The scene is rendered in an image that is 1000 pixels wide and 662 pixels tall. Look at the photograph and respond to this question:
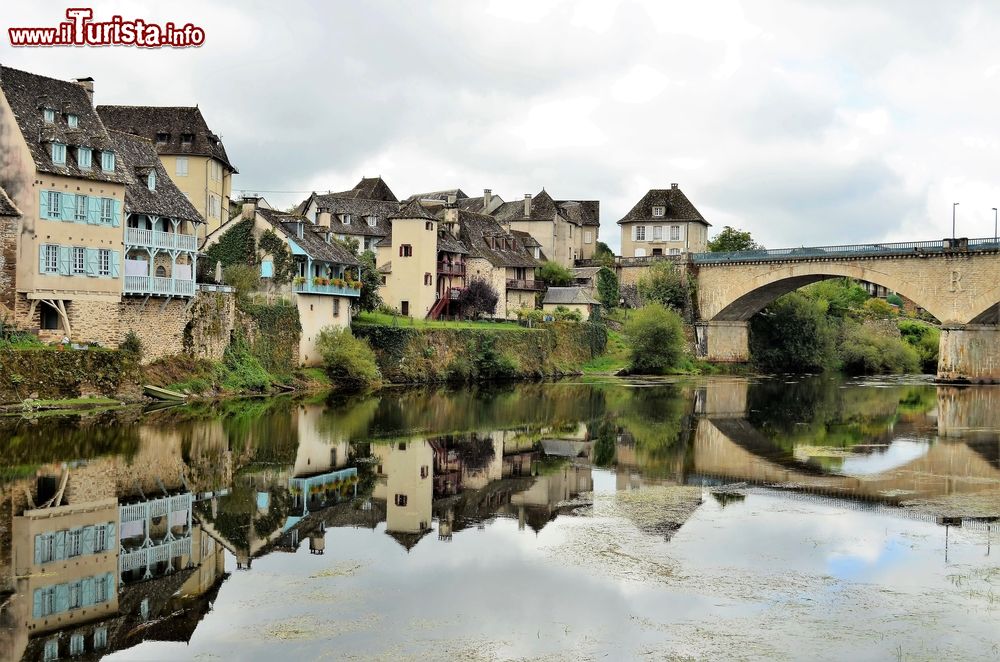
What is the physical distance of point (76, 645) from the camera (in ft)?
44.1

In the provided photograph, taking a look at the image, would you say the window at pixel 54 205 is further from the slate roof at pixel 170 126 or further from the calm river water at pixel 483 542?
the slate roof at pixel 170 126

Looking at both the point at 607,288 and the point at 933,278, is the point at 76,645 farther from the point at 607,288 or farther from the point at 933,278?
the point at 607,288

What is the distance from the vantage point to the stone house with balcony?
138ft

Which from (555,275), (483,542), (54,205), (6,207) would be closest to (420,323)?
(555,275)

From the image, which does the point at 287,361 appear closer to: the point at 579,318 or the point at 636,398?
the point at 636,398

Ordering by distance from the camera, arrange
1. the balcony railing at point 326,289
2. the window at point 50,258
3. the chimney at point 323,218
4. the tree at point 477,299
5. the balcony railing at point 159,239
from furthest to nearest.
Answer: the chimney at point 323,218 < the tree at point 477,299 < the balcony railing at point 326,289 < the balcony railing at point 159,239 < the window at point 50,258

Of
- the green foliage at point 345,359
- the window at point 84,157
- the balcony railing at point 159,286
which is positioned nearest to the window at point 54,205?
the window at point 84,157

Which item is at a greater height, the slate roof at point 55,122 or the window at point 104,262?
the slate roof at point 55,122

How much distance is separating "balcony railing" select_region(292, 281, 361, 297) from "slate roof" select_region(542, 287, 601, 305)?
23352mm

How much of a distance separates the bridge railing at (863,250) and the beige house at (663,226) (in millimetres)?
10917

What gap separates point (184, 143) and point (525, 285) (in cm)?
2667

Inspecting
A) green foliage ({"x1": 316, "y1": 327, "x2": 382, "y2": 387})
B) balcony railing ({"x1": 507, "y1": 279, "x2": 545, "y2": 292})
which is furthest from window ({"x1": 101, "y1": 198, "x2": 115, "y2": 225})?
balcony railing ({"x1": 507, "y1": 279, "x2": 545, "y2": 292})

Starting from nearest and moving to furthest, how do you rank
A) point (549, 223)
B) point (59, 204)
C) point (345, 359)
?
1. point (59, 204)
2. point (345, 359)
3. point (549, 223)

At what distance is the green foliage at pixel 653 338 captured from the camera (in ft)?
233
